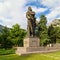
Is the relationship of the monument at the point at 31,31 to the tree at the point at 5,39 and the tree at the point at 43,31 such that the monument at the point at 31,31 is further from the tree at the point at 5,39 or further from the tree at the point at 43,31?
the tree at the point at 5,39

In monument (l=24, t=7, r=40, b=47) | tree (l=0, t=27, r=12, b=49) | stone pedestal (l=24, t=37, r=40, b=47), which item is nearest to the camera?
stone pedestal (l=24, t=37, r=40, b=47)

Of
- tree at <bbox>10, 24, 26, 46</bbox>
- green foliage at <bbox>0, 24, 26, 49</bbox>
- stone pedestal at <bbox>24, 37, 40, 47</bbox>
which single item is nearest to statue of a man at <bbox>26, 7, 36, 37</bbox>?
stone pedestal at <bbox>24, 37, 40, 47</bbox>

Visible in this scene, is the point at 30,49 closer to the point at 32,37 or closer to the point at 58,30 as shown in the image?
the point at 32,37

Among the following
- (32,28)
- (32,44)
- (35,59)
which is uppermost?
(32,28)

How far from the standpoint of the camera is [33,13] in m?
22.5

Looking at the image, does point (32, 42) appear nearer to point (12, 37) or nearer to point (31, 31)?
point (31, 31)

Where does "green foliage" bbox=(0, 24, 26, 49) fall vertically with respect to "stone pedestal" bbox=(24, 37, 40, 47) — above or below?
above

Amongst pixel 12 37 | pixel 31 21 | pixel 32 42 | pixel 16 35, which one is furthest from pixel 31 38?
pixel 16 35

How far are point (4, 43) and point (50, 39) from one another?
1472cm

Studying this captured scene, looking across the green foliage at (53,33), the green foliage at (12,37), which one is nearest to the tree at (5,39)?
the green foliage at (12,37)

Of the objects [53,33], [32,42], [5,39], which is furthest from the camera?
[5,39]

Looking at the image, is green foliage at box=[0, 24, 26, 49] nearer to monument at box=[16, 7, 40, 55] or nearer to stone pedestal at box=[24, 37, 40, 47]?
monument at box=[16, 7, 40, 55]

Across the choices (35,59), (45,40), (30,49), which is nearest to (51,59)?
(35,59)

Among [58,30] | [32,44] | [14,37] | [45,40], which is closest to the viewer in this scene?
[32,44]
